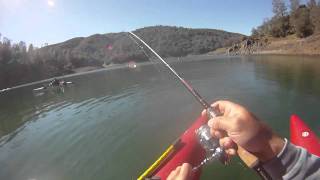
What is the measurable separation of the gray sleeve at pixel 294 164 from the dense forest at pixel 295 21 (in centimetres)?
9029

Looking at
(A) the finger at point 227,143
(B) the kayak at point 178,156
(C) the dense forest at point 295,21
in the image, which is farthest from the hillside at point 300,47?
(A) the finger at point 227,143

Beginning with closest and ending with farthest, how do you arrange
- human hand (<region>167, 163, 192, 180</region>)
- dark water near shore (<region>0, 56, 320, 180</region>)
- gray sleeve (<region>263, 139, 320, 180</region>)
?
gray sleeve (<region>263, 139, 320, 180</region>), human hand (<region>167, 163, 192, 180</region>), dark water near shore (<region>0, 56, 320, 180</region>)

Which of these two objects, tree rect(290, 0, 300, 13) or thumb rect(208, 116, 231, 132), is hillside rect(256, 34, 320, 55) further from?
thumb rect(208, 116, 231, 132)

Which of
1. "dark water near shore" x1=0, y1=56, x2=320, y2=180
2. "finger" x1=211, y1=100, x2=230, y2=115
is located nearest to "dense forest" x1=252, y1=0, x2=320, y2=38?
"dark water near shore" x1=0, y1=56, x2=320, y2=180

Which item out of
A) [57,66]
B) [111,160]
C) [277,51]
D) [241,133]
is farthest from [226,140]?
[57,66]

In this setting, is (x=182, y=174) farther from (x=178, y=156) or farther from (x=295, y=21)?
(x=295, y=21)

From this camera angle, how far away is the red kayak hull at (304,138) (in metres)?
7.97

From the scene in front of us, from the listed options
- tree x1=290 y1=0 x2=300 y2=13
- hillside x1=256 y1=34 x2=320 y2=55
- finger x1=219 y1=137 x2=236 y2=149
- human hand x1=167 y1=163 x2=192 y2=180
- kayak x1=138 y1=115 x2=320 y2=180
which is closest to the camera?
finger x1=219 y1=137 x2=236 y2=149

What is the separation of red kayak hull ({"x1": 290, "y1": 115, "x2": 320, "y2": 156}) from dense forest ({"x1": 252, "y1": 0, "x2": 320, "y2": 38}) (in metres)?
82.4

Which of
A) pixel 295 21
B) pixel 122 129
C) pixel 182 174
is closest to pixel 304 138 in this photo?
pixel 182 174

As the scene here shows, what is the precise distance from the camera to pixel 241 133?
224 centimetres

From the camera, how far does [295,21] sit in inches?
3755

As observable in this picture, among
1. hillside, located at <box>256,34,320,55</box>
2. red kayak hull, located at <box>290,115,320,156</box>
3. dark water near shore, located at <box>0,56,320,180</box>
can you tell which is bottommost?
dark water near shore, located at <box>0,56,320,180</box>

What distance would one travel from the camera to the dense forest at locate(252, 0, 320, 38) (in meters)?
85.8
